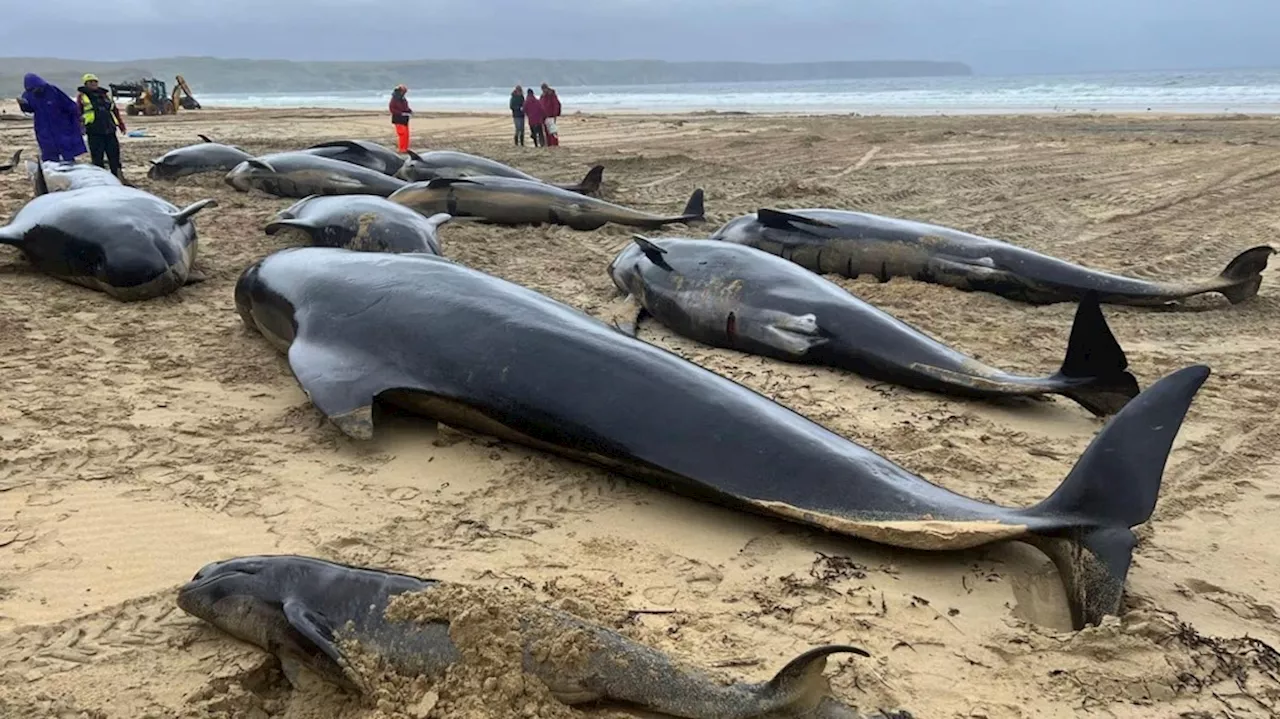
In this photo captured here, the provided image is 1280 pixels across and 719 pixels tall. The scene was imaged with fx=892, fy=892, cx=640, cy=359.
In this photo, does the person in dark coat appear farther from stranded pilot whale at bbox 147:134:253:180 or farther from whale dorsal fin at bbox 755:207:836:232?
whale dorsal fin at bbox 755:207:836:232

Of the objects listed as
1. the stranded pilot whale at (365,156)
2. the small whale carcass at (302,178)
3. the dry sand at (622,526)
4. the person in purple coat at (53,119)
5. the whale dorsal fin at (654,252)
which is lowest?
the dry sand at (622,526)

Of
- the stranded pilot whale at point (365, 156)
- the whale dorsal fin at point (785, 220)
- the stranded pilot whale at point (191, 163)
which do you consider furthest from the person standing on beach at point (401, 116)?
the whale dorsal fin at point (785, 220)

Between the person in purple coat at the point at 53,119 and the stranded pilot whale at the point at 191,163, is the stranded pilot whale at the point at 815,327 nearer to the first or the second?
the stranded pilot whale at the point at 191,163

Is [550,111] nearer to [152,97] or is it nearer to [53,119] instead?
[53,119]

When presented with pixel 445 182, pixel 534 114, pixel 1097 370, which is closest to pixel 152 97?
pixel 534 114

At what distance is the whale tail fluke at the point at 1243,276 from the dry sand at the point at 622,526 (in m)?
0.24

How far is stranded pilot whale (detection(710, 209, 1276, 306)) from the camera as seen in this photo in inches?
294

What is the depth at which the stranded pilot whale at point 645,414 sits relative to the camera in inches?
132

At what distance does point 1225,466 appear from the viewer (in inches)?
178

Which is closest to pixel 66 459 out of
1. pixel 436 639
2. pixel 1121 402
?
pixel 436 639

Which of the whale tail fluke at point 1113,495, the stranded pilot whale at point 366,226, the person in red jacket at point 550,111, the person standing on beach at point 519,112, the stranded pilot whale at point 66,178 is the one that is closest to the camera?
the whale tail fluke at point 1113,495

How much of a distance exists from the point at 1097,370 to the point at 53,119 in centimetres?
1517

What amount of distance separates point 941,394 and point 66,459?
483 centimetres

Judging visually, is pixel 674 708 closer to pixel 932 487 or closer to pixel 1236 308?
pixel 932 487
